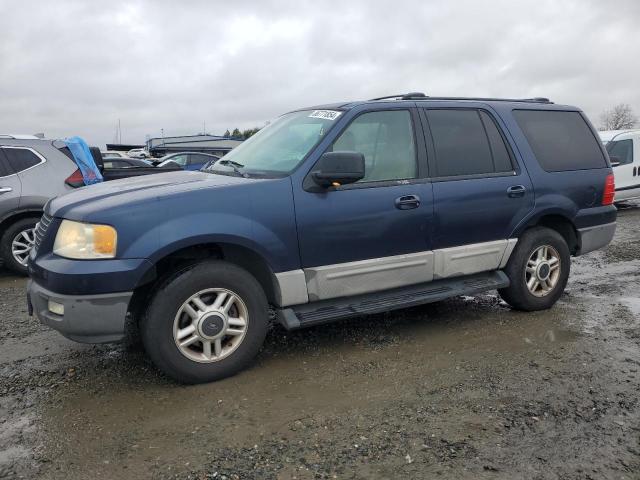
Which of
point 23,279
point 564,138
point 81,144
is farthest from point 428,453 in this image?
point 81,144

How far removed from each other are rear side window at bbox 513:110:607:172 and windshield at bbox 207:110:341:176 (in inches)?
77.8

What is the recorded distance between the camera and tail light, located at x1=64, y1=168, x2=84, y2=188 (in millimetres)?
7008

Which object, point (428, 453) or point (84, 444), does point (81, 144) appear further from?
point (428, 453)

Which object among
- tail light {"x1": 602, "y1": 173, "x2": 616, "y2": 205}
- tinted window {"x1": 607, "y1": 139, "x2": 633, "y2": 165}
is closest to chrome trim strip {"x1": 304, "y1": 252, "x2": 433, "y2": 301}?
tail light {"x1": 602, "y1": 173, "x2": 616, "y2": 205}

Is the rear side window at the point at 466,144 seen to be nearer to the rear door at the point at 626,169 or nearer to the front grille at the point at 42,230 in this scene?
the front grille at the point at 42,230

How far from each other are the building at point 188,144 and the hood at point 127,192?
31.8 metres

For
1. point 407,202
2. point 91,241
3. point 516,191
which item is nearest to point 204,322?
point 91,241

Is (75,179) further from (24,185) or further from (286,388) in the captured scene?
(286,388)

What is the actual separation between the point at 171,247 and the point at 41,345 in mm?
1834

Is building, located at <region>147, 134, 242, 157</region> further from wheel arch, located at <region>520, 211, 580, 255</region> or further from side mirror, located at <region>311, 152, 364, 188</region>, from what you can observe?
side mirror, located at <region>311, 152, 364, 188</region>

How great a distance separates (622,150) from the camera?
12039mm

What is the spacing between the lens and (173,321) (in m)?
3.36

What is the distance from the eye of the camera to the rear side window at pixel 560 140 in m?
4.93

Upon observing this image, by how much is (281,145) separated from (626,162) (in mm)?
10447
